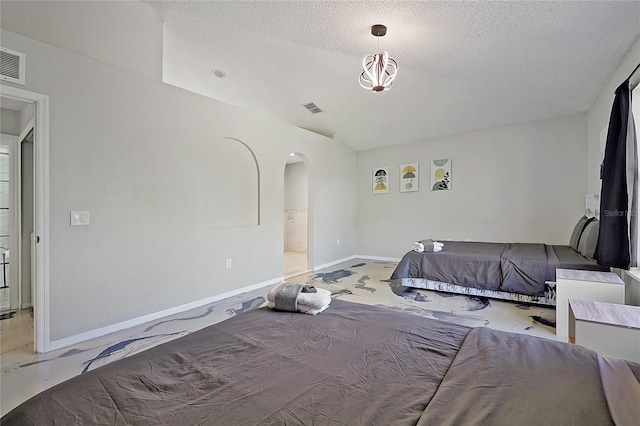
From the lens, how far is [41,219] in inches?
101

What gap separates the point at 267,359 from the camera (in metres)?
1.21

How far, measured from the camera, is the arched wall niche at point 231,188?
4344 millimetres

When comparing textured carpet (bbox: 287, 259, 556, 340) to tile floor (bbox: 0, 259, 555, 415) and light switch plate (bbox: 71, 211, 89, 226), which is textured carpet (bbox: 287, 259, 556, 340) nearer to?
tile floor (bbox: 0, 259, 555, 415)

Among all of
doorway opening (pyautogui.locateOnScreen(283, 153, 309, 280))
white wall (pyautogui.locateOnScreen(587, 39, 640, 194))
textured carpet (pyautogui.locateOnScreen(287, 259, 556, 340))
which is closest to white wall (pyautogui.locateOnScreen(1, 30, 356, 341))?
textured carpet (pyautogui.locateOnScreen(287, 259, 556, 340))

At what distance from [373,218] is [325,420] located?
618 cm

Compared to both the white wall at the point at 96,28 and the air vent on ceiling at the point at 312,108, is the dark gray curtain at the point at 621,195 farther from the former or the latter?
the white wall at the point at 96,28

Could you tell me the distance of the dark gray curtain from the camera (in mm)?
2729

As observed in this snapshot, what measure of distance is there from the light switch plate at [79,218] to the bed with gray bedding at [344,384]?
2127 millimetres

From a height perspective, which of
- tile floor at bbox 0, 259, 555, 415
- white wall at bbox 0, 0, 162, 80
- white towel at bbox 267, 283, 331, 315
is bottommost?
tile floor at bbox 0, 259, 555, 415

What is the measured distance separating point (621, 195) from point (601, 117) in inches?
69.6

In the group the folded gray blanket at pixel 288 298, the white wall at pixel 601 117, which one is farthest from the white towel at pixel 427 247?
the folded gray blanket at pixel 288 298

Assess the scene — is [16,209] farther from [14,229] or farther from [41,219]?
[41,219]

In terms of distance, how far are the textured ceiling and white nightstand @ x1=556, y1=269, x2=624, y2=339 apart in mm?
2154

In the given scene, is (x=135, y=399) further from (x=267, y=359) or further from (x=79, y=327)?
(x=79, y=327)
